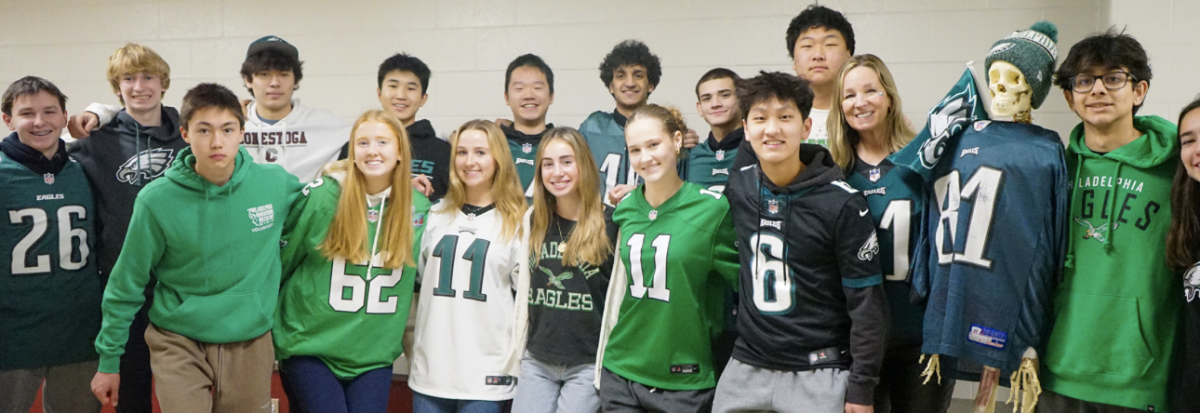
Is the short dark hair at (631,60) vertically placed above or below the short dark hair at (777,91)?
above

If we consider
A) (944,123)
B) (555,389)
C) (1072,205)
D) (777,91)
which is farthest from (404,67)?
(1072,205)

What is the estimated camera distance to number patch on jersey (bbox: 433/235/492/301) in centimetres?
285

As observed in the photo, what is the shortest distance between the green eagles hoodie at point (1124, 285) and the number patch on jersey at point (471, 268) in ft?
5.80

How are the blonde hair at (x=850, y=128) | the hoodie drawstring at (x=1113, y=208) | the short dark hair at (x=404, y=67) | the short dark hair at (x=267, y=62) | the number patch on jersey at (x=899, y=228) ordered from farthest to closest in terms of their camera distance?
the short dark hair at (x=404, y=67)
the short dark hair at (x=267, y=62)
the blonde hair at (x=850, y=128)
the number patch on jersey at (x=899, y=228)
the hoodie drawstring at (x=1113, y=208)

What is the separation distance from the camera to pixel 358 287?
280cm

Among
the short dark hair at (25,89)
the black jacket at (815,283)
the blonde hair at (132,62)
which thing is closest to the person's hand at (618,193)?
the black jacket at (815,283)

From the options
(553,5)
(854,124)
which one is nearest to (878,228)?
(854,124)

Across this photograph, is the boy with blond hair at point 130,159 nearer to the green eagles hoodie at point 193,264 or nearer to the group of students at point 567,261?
the group of students at point 567,261

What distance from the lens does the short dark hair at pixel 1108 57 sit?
2166 millimetres

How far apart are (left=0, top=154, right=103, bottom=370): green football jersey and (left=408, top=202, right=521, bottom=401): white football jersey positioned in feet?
4.49

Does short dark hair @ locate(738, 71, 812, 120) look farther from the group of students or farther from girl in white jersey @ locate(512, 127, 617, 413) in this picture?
girl in white jersey @ locate(512, 127, 617, 413)

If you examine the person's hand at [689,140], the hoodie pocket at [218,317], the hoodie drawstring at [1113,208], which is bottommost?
the hoodie pocket at [218,317]

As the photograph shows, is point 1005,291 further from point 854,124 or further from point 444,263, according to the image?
point 444,263

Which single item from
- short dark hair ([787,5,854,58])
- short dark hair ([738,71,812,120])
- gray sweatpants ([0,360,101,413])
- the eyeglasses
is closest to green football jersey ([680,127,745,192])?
short dark hair ([787,5,854,58])
